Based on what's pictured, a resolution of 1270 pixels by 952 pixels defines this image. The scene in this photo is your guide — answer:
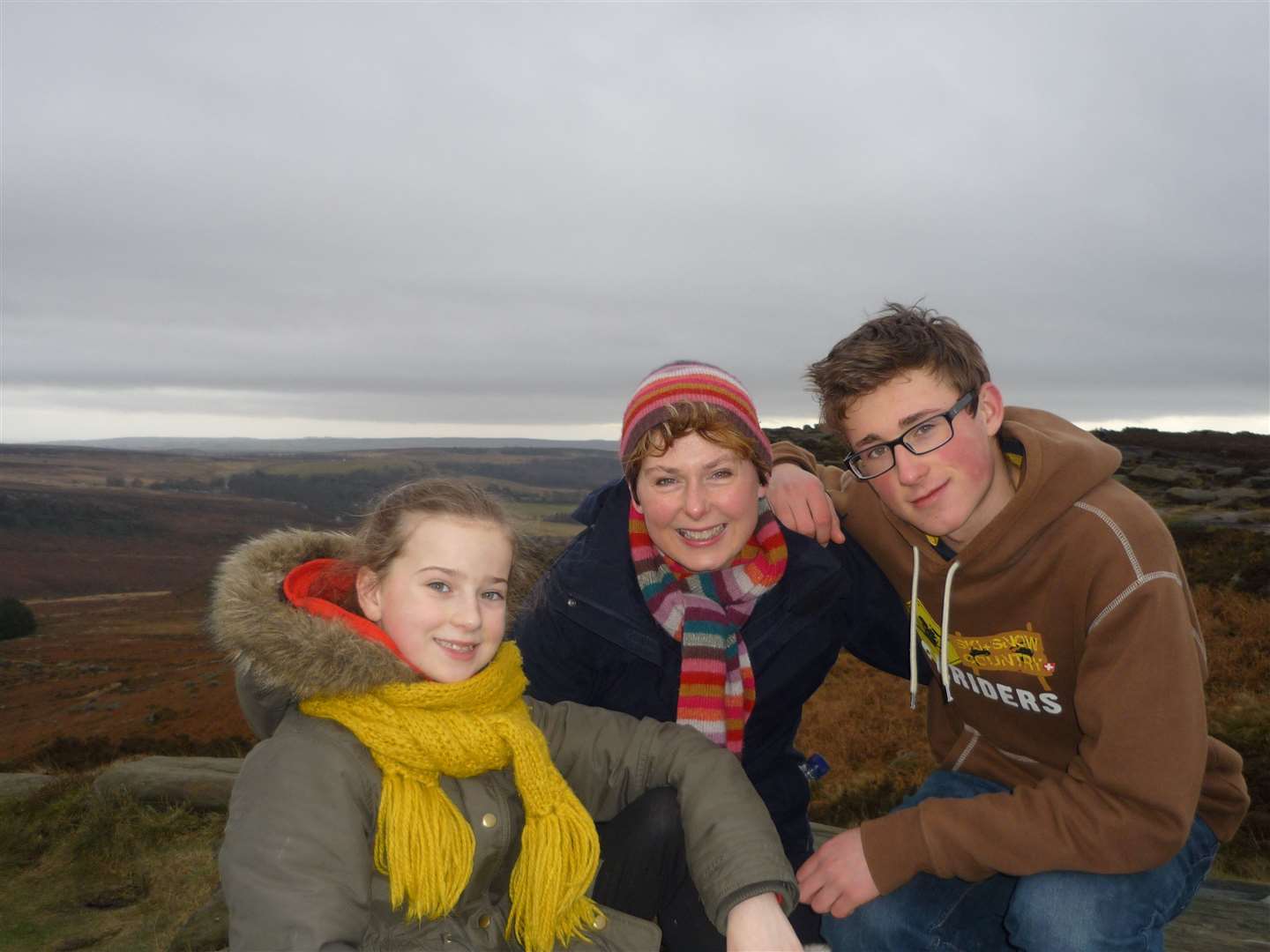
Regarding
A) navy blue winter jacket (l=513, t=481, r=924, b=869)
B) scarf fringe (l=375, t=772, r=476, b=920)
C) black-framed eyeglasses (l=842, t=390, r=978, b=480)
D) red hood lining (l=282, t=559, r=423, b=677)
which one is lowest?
scarf fringe (l=375, t=772, r=476, b=920)

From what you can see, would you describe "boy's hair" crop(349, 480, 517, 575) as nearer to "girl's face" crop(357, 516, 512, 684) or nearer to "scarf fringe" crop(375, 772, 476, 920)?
"girl's face" crop(357, 516, 512, 684)

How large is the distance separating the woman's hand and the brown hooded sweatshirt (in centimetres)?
49

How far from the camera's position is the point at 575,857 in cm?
251

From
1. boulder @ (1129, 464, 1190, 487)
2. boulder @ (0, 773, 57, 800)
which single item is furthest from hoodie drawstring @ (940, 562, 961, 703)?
boulder @ (1129, 464, 1190, 487)

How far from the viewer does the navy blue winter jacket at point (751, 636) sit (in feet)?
10.9

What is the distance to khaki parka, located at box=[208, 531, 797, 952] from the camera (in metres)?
2.01

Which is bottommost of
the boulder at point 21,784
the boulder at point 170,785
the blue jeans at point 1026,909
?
the boulder at point 21,784

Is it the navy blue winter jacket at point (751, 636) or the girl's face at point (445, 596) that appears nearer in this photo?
the girl's face at point (445, 596)

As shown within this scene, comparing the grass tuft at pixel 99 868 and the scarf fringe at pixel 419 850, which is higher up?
the scarf fringe at pixel 419 850

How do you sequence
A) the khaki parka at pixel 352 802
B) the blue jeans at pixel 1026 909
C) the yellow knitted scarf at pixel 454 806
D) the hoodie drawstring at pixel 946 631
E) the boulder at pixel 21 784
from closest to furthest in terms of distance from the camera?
1. the khaki parka at pixel 352 802
2. the yellow knitted scarf at pixel 454 806
3. the blue jeans at pixel 1026 909
4. the hoodie drawstring at pixel 946 631
5. the boulder at pixel 21 784

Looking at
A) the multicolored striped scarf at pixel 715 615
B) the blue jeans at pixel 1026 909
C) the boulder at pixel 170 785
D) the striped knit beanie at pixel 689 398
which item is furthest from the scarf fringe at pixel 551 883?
the boulder at pixel 170 785

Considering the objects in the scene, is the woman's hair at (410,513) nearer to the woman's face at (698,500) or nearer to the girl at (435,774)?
the girl at (435,774)

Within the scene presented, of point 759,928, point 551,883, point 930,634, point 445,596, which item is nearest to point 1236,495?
point 930,634

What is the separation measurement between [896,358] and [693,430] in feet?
2.62
